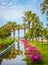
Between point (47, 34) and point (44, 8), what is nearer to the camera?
point (44, 8)

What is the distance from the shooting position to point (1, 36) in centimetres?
6319

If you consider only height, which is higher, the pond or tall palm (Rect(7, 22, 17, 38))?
the pond

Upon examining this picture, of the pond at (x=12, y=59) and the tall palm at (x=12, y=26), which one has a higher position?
the pond at (x=12, y=59)

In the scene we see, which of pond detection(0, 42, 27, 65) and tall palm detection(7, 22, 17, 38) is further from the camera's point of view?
tall palm detection(7, 22, 17, 38)

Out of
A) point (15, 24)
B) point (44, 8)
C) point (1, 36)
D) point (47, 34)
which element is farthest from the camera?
point (15, 24)

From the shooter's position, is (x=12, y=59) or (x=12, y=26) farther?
(x=12, y=26)

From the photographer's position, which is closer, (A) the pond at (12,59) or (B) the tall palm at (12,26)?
(A) the pond at (12,59)

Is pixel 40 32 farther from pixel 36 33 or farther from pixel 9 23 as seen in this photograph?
pixel 9 23

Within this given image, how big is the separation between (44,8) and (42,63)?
2026 cm

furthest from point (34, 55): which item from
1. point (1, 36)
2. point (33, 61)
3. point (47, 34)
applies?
point (1, 36)

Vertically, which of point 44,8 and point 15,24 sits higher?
point 44,8

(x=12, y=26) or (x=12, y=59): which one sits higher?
(x=12, y=59)

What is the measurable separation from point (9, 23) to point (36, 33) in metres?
62.0

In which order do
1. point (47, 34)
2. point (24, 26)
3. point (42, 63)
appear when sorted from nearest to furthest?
point (42, 63) < point (47, 34) < point (24, 26)
